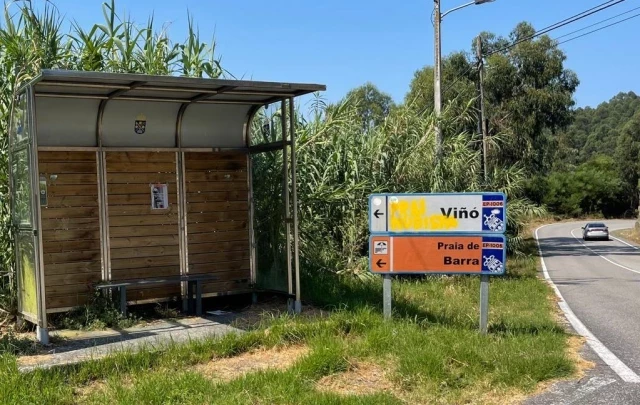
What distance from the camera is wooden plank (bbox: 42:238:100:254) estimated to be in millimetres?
8094

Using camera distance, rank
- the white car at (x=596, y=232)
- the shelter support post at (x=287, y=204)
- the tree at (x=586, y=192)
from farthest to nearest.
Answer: the tree at (x=586, y=192)
the white car at (x=596, y=232)
the shelter support post at (x=287, y=204)

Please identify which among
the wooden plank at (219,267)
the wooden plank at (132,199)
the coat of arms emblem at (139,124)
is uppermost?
the coat of arms emblem at (139,124)

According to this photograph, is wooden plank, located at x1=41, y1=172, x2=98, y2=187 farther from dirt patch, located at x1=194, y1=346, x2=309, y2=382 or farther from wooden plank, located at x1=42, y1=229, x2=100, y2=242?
dirt patch, located at x1=194, y1=346, x2=309, y2=382

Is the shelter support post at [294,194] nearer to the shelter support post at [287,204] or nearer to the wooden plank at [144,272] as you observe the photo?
the shelter support post at [287,204]

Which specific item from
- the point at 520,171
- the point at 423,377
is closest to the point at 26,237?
the point at 423,377

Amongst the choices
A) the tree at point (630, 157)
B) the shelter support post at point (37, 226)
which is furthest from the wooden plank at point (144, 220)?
the tree at point (630, 157)

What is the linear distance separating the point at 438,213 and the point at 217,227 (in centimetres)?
342

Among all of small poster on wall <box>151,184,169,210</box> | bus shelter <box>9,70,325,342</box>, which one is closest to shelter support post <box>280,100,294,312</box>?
bus shelter <box>9,70,325,342</box>

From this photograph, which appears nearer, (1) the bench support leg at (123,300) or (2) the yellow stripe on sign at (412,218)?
(2) the yellow stripe on sign at (412,218)

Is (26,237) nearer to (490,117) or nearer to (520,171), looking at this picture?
(520,171)

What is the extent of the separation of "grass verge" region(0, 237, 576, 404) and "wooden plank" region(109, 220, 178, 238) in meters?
2.15

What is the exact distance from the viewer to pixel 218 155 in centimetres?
934

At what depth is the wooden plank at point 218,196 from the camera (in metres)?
9.15

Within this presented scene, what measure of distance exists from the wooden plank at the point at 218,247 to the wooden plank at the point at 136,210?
1.95ft
